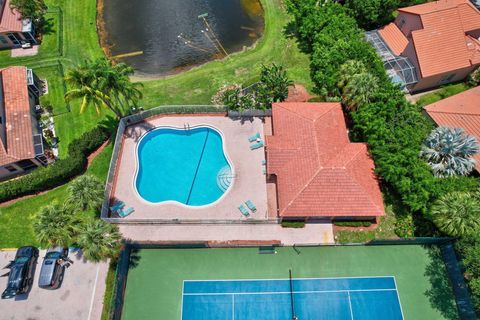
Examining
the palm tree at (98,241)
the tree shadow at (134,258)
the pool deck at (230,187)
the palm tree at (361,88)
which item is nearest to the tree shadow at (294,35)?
the palm tree at (361,88)

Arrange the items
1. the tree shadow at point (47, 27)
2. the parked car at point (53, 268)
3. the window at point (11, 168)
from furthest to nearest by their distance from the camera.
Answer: the tree shadow at point (47, 27) → the window at point (11, 168) → the parked car at point (53, 268)

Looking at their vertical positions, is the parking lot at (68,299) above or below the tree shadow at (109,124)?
below

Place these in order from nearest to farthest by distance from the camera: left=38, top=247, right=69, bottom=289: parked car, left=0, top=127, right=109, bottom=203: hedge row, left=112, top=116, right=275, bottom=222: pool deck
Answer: left=38, top=247, right=69, bottom=289: parked car < left=112, top=116, right=275, bottom=222: pool deck < left=0, top=127, right=109, bottom=203: hedge row

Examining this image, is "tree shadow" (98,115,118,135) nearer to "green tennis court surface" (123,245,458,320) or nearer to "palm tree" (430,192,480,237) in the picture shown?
"green tennis court surface" (123,245,458,320)

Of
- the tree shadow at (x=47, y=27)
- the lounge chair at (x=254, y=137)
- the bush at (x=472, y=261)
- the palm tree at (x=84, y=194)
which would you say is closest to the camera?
the bush at (x=472, y=261)

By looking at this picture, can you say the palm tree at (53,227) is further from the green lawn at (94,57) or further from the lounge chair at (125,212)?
the green lawn at (94,57)

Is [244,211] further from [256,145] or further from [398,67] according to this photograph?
[398,67]

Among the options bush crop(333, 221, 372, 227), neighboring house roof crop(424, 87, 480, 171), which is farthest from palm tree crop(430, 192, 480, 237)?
neighboring house roof crop(424, 87, 480, 171)
